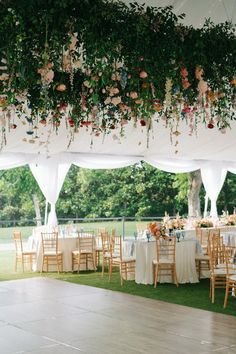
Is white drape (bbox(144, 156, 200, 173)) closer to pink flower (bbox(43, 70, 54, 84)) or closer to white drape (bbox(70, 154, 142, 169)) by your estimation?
white drape (bbox(70, 154, 142, 169))

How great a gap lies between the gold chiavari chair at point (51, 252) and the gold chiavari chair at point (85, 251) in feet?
1.03

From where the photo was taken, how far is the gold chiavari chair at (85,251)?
11.1 meters

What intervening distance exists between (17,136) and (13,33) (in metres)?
5.85

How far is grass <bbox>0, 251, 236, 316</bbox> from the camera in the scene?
7.48 meters

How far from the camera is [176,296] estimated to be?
26.7 ft

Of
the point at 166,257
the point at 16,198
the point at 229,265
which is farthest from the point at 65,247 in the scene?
the point at 16,198

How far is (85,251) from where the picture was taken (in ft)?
36.4

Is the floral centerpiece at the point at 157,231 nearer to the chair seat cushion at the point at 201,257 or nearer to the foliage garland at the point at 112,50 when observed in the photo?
the chair seat cushion at the point at 201,257

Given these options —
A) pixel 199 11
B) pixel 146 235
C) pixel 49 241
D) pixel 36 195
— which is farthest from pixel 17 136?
pixel 36 195

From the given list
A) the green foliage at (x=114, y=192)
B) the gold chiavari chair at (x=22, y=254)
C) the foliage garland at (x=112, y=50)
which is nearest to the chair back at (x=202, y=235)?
the gold chiavari chair at (x=22, y=254)

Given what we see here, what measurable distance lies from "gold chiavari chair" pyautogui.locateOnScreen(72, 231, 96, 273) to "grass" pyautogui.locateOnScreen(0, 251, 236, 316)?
15.2 inches

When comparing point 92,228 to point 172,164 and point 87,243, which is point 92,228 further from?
point 87,243

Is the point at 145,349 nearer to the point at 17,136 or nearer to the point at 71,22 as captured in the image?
the point at 71,22

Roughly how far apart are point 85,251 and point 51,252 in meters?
0.71
